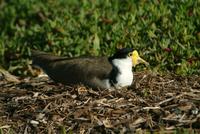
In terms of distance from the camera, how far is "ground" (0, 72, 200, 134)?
795 cm

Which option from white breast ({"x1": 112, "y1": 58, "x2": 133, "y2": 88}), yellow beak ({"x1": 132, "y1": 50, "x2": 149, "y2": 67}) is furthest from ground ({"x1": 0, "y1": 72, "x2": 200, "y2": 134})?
yellow beak ({"x1": 132, "y1": 50, "x2": 149, "y2": 67})

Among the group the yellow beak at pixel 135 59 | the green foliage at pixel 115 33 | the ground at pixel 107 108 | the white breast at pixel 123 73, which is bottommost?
the ground at pixel 107 108

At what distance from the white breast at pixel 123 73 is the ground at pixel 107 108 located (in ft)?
0.35

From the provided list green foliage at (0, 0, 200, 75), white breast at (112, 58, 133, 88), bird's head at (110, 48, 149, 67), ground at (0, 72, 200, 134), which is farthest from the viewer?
green foliage at (0, 0, 200, 75)

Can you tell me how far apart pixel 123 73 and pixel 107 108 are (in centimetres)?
92

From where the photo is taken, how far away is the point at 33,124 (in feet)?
27.2

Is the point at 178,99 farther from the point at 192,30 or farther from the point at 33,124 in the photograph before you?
the point at 192,30

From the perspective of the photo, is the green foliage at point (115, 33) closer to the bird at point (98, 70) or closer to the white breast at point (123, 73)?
the bird at point (98, 70)

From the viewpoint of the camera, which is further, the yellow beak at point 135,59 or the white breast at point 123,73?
the yellow beak at point 135,59

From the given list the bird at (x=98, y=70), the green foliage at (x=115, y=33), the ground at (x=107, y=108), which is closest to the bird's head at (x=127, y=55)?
the bird at (x=98, y=70)

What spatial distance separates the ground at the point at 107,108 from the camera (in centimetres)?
795

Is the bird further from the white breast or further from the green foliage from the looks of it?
the green foliage

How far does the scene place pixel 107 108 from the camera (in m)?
8.37

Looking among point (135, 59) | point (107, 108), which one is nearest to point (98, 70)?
point (135, 59)
